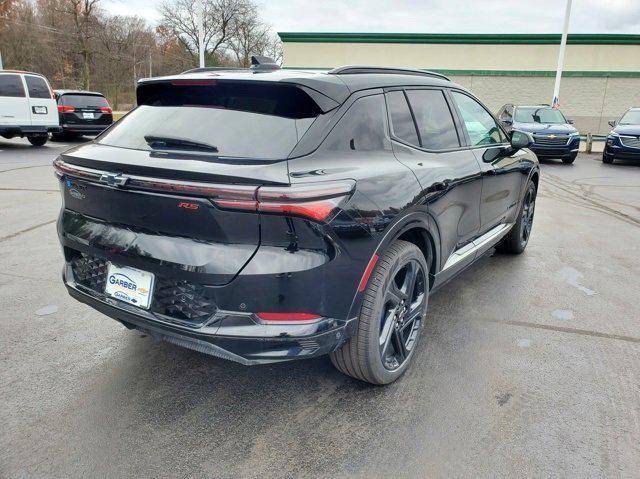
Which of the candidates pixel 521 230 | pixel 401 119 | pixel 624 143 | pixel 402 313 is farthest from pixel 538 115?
pixel 402 313

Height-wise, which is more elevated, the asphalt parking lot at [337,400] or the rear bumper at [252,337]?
the rear bumper at [252,337]

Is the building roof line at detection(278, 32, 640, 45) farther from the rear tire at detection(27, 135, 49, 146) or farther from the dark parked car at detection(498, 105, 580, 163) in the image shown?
the rear tire at detection(27, 135, 49, 146)

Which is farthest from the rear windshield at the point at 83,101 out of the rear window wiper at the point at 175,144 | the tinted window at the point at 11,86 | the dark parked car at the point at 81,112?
the rear window wiper at the point at 175,144

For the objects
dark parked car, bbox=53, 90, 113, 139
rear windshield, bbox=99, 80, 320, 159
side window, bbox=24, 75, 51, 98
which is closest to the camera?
rear windshield, bbox=99, 80, 320, 159

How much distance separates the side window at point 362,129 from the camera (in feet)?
7.90

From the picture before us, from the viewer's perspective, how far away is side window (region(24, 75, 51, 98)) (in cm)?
1348

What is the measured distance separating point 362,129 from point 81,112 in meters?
15.6

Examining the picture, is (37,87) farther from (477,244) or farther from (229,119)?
(477,244)

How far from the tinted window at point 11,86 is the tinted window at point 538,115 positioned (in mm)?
14422

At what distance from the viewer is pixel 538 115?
15281 millimetres

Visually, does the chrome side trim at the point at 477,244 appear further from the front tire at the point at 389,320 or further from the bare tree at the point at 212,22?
the bare tree at the point at 212,22

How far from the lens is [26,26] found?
3484cm

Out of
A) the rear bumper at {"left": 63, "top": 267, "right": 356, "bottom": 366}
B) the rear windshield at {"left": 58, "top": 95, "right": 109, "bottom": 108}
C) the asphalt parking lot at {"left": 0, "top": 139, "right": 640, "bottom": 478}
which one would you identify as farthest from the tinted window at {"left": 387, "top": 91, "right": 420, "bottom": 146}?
the rear windshield at {"left": 58, "top": 95, "right": 109, "bottom": 108}

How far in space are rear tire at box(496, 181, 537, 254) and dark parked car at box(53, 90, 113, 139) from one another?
14.7m
